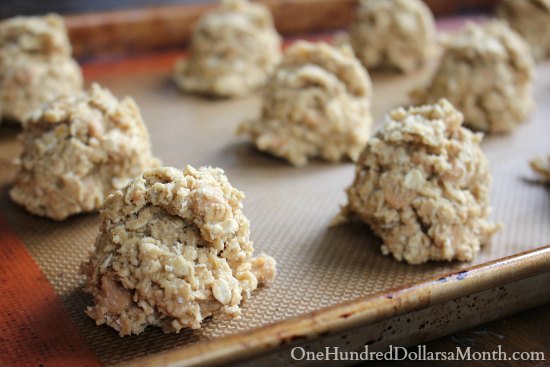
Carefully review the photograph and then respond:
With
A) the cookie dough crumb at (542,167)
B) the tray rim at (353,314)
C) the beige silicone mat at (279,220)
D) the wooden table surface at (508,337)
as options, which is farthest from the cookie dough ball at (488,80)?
the tray rim at (353,314)

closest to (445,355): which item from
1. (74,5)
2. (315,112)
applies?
(315,112)

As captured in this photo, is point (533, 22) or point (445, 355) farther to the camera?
point (533, 22)

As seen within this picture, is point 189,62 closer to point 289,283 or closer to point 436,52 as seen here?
point 436,52

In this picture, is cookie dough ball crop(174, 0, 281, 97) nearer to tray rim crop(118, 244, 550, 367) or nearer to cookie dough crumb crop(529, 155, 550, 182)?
cookie dough crumb crop(529, 155, 550, 182)

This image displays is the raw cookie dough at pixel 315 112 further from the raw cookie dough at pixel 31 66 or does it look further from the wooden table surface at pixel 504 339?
the wooden table surface at pixel 504 339

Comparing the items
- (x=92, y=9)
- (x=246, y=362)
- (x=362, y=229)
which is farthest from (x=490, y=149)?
(x=92, y=9)

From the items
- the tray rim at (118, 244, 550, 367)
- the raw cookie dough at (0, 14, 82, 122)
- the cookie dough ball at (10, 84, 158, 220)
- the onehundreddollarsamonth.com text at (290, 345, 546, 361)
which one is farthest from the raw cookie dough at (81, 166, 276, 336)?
the raw cookie dough at (0, 14, 82, 122)

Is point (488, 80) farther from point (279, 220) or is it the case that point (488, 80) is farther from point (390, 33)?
point (279, 220)
